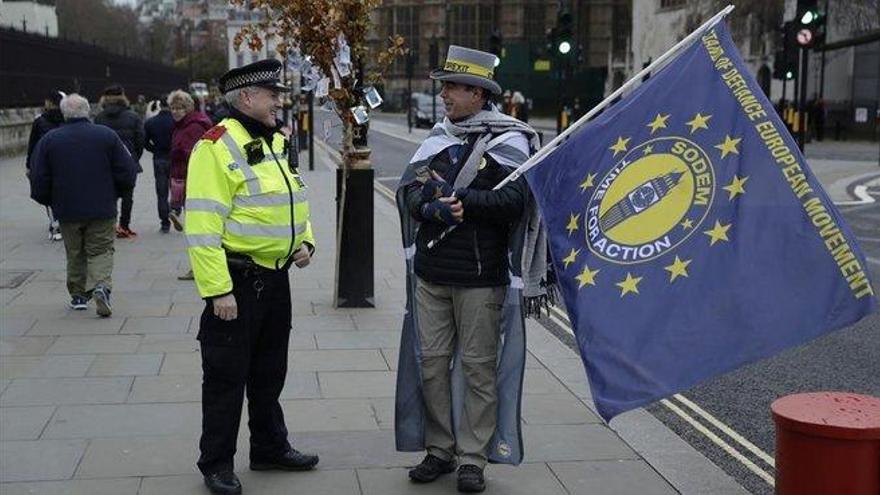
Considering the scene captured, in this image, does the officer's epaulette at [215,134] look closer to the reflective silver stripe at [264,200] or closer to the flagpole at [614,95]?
the reflective silver stripe at [264,200]

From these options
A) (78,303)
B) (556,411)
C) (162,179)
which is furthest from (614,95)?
(162,179)

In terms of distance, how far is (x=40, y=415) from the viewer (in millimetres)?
5812

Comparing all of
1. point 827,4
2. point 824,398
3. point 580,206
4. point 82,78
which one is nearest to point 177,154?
point 580,206

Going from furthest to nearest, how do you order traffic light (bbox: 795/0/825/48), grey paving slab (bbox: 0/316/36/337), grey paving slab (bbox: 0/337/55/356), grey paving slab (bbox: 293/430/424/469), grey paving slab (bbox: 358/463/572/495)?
traffic light (bbox: 795/0/825/48), grey paving slab (bbox: 0/316/36/337), grey paving slab (bbox: 0/337/55/356), grey paving slab (bbox: 293/430/424/469), grey paving slab (bbox: 358/463/572/495)

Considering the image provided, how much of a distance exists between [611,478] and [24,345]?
4495 mm

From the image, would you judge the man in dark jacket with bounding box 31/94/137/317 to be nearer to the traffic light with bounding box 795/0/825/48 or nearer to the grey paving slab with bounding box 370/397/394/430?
the grey paving slab with bounding box 370/397/394/430

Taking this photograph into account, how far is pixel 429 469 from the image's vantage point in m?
4.85

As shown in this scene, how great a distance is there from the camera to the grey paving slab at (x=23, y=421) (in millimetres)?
5457

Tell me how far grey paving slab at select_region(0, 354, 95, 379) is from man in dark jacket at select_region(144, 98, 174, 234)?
6.36 metres

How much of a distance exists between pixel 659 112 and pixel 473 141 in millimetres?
987

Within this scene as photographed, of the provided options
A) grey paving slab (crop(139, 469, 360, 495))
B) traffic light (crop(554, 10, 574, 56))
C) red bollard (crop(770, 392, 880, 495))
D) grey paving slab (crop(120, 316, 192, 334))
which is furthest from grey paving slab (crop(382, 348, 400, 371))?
traffic light (crop(554, 10, 574, 56))

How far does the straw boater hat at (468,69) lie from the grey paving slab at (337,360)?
2.80 m

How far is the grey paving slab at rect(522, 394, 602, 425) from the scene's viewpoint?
19.3 feet

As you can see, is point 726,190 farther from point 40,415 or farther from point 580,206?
point 40,415
